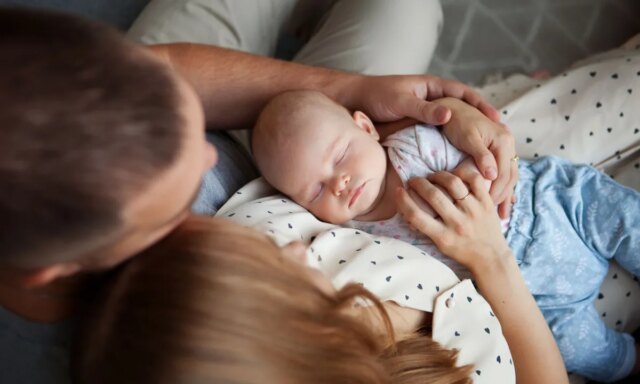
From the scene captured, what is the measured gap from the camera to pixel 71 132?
1.52 feet

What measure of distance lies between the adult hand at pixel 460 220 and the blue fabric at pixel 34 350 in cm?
53

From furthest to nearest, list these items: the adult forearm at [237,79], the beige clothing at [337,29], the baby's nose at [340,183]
Answer: the beige clothing at [337,29] < the adult forearm at [237,79] < the baby's nose at [340,183]

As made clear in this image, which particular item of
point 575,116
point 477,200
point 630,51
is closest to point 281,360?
point 477,200

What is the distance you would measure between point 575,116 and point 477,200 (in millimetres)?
366

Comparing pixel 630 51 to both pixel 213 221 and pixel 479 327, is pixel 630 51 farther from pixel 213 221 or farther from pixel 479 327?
pixel 213 221

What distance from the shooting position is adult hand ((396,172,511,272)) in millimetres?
985

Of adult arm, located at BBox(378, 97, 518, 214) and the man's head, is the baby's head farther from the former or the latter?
the man's head

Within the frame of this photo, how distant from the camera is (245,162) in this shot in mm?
1190

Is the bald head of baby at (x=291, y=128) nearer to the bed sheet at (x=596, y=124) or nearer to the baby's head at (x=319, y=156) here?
the baby's head at (x=319, y=156)

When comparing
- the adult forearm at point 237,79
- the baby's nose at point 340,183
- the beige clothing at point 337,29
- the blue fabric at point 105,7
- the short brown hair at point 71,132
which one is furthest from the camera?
the blue fabric at point 105,7

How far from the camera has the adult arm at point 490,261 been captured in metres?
0.96

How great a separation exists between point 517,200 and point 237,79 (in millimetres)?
544

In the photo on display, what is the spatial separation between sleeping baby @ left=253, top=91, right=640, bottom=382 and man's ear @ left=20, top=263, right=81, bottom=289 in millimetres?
521

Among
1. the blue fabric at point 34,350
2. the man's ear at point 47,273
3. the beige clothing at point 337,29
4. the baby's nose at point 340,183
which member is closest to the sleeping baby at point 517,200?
the baby's nose at point 340,183
